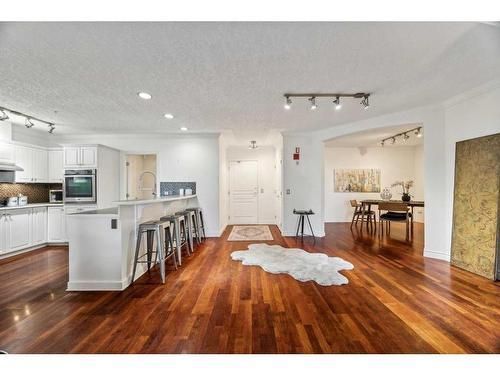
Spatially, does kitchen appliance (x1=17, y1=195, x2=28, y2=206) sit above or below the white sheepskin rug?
above

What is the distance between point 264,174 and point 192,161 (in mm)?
2578

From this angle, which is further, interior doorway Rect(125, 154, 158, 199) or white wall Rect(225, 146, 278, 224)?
white wall Rect(225, 146, 278, 224)

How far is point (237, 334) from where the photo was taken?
1.81 meters

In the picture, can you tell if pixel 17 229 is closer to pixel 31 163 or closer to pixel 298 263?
pixel 31 163

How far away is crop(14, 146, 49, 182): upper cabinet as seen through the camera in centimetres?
445

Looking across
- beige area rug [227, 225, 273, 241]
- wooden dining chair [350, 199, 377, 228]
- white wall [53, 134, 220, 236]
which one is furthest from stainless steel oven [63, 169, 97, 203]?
wooden dining chair [350, 199, 377, 228]

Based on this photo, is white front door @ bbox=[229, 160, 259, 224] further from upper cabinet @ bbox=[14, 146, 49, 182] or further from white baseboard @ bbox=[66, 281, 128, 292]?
white baseboard @ bbox=[66, 281, 128, 292]

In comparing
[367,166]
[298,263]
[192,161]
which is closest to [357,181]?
[367,166]

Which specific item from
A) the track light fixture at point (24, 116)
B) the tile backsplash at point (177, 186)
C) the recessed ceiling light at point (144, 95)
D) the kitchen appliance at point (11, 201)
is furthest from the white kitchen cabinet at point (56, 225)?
the recessed ceiling light at point (144, 95)

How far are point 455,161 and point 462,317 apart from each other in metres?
2.50

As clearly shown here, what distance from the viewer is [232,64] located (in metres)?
2.32

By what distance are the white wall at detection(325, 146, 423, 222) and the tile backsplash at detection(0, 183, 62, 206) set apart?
302 inches

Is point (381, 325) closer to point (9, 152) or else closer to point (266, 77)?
point (266, 77)

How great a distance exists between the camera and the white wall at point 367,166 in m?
7.48
